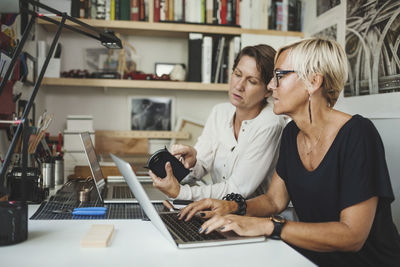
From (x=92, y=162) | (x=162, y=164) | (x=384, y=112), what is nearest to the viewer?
(x=162, y=164)

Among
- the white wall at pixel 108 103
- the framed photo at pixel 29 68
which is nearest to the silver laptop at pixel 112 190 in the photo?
the framed photo at pixel 29 68

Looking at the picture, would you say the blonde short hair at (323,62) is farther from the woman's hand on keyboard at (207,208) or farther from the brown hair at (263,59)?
the woman's hand on keyboard at (207,208)

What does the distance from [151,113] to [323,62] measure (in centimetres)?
173

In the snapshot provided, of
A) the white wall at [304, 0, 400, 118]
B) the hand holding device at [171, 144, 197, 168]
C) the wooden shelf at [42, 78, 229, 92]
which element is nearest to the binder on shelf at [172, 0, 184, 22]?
the wooden shelf at [42, 78, 229, 92]

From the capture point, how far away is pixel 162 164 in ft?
4.45

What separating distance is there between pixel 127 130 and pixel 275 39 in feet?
4.13

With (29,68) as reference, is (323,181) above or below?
below

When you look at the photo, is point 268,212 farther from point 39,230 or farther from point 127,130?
point 127,130

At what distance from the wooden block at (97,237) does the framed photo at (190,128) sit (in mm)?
1784

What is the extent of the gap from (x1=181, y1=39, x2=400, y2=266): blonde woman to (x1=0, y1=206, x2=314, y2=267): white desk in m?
0.11

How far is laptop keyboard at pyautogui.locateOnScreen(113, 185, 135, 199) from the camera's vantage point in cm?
148

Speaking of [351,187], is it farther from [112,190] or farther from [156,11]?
[156,11]

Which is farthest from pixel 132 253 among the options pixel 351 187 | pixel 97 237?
pixel 351 187

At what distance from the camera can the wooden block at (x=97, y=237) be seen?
0.88 meters
